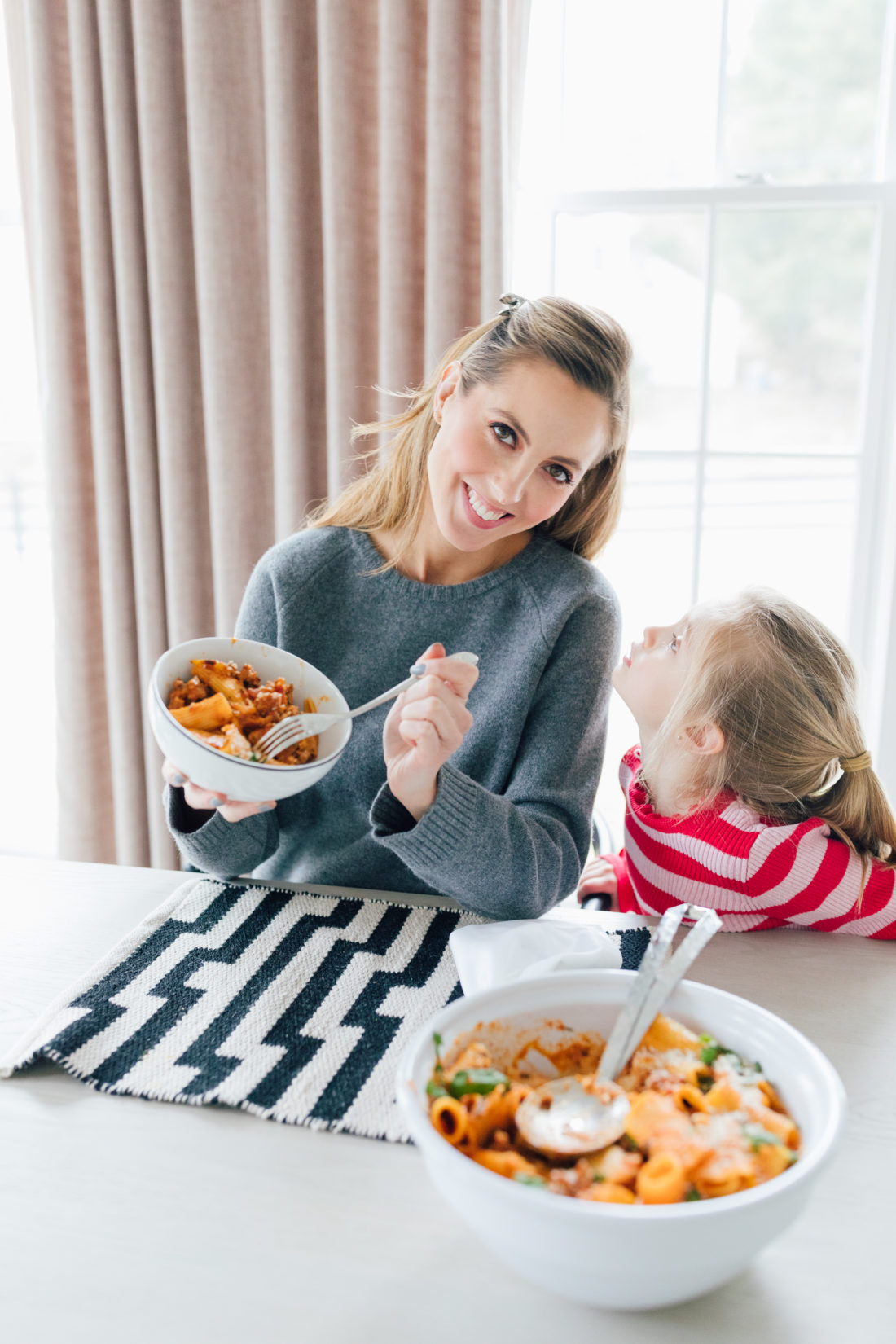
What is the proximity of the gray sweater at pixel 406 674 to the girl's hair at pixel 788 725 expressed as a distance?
15 cm

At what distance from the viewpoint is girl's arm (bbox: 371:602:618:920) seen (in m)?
0.97

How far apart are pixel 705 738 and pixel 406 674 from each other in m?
0.39

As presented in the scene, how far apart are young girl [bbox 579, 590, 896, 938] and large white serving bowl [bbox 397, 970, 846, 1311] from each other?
451 mm

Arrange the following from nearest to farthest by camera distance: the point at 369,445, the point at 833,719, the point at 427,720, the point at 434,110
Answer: the point at 427,720 < the point at 833,719 < the point at 434,110 < the point at 369,445

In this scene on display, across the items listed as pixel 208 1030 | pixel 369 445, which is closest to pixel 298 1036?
pixel 208 1030

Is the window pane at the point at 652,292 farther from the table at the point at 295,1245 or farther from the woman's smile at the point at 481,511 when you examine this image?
the table at the point at 295,1245

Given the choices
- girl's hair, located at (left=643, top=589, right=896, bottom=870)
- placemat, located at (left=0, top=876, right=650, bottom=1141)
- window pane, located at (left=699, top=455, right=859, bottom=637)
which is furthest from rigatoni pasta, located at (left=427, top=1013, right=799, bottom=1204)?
window pane, located at (left=699, top=455, right=859, bottom=637)

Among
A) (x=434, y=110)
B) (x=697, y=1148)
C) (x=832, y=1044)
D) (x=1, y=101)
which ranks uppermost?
(x=1, y=101)

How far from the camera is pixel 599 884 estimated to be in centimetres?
129

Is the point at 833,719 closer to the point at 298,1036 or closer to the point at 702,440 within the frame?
the point at 298,1036

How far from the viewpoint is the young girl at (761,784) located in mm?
1023

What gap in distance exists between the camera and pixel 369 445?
6.47 feet

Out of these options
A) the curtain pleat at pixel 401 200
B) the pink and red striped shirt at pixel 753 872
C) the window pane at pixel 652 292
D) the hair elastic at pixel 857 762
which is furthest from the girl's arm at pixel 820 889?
the window pane at pixel 652 292

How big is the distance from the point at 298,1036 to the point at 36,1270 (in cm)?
26
